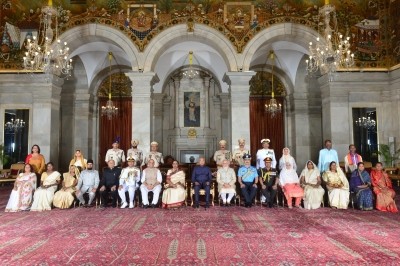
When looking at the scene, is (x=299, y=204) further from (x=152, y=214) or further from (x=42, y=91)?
(x=42, y=91)

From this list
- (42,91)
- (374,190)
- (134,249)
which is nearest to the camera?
(134,249)

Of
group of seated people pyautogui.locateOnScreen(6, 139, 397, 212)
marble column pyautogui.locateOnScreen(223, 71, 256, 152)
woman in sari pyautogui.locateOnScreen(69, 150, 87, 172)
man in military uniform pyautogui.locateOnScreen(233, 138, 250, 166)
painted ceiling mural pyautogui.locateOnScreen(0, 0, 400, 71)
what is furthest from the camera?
painted ceiling mural pyautogui.locateOnScreen(0, 0, 400, 71)

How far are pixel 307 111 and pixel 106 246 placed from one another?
39.9ft

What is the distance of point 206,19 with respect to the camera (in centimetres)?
1095

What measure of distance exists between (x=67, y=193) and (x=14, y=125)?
16.7 feet

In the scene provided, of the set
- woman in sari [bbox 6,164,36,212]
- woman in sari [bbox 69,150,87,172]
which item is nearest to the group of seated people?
woman in sari [bbox 6,164,36,212]

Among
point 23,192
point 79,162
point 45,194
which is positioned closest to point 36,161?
point 79,162

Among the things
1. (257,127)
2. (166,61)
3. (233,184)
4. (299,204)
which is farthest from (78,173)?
(257,127)

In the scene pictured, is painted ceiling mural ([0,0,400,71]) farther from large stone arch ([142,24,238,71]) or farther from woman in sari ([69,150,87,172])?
woman in sari ([69,150,87,172])

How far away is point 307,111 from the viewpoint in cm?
1474

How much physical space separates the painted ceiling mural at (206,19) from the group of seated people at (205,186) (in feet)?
15.4

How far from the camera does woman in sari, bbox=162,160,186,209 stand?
7.41 metres

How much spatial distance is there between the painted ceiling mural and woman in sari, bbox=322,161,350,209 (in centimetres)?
499

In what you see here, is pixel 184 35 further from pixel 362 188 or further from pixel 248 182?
pixel 362 188
